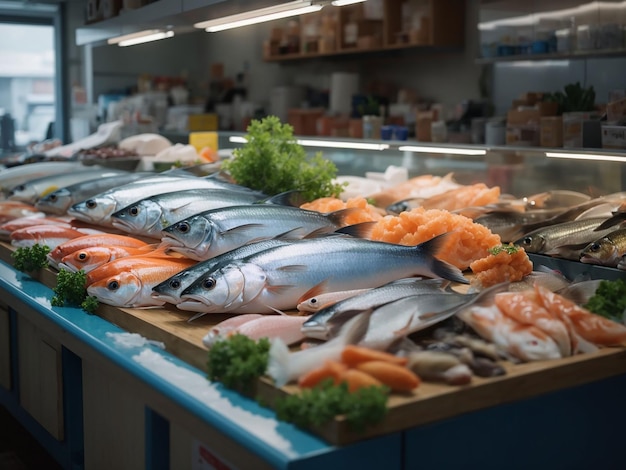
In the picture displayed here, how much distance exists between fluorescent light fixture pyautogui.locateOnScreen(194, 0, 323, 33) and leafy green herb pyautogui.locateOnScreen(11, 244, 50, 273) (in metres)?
1.39

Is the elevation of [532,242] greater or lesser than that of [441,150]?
lesser

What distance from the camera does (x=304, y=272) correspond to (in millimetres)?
2699

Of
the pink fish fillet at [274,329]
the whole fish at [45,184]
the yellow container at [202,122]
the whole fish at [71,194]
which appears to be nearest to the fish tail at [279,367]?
the pink fish fillet at [274,329]

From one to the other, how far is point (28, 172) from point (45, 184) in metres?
0.62

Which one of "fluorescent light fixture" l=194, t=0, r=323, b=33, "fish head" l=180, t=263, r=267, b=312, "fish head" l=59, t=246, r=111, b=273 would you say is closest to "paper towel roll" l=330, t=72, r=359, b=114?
"fluorescent light fixture" l=194, t=0, r=323, b=33

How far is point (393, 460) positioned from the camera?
201 centimetres

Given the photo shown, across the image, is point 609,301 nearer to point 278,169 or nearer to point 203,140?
point 278,169

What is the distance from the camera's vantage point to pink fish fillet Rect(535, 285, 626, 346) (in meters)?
2.37

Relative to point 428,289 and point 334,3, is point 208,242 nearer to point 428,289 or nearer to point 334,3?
point 428,289

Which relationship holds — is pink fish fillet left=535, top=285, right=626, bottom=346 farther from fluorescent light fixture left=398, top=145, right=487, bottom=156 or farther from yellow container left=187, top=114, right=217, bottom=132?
yellow container left=187, top=114, right=217, bottom=132

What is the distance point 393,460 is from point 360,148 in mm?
3140

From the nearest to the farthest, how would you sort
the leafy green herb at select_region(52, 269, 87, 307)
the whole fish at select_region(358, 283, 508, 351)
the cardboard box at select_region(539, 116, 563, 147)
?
the whole fish at select_region(358, 283, 508, 351), the leafy green herb at select_region(52, 269, 87, 307), the cardboard box at select_region(539, 116, 563, 147)

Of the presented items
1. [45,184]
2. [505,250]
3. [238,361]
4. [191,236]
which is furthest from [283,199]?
[45,184]

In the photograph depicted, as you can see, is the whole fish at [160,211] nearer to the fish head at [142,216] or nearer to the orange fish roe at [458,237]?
the fish head at [142,216]
